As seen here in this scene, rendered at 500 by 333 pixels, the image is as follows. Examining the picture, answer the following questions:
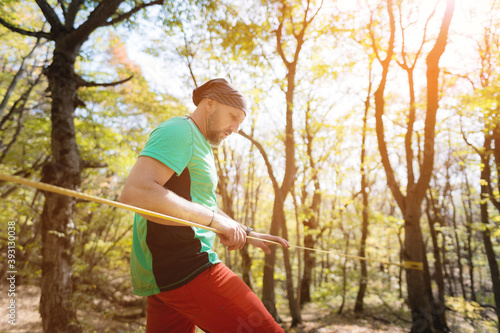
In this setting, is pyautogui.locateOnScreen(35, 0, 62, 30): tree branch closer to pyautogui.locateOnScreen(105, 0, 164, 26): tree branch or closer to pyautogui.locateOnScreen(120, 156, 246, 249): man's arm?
pyautogui.locateOnScreen(105, 0, 164, 26): tree branch

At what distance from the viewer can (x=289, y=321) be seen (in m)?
9.72

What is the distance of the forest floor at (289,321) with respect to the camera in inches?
310

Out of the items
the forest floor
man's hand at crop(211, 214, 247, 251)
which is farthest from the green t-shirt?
the forest floor

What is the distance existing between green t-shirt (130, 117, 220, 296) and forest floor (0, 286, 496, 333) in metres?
7.48

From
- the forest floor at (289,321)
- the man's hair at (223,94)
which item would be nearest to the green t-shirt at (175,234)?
the man's hair at (223,94)

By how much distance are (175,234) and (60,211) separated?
15.2 ft

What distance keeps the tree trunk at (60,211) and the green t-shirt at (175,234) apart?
13.9 ft

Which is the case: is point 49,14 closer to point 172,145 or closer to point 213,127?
point 213,127

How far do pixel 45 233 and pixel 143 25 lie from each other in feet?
18.6

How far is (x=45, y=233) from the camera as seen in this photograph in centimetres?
457

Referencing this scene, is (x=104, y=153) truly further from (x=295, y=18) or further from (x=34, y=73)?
(x=295, y=18)

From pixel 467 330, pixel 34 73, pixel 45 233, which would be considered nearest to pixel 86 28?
pixel 45 233

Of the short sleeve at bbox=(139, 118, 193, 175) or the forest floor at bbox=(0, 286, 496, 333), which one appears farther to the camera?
the forest floor at bbox=(0, 286, 496, 333)

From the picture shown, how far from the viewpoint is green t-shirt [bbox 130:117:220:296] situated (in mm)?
1181
